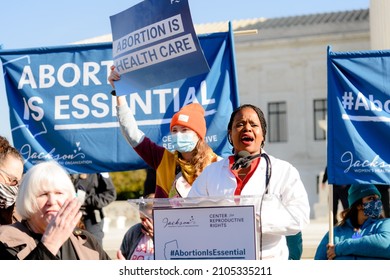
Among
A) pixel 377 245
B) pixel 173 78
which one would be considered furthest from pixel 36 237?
pixel 377 245

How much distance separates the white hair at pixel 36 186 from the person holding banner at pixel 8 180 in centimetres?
89

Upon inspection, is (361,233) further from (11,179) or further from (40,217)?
(40,217)

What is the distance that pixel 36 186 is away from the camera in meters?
3.64

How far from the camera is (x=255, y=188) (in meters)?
4.18

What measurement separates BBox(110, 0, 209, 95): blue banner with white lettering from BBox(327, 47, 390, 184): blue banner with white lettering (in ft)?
4.65

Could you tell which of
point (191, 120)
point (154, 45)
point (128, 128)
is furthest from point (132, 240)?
point (154, 45)

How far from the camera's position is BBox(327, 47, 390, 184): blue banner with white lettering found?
6520mm

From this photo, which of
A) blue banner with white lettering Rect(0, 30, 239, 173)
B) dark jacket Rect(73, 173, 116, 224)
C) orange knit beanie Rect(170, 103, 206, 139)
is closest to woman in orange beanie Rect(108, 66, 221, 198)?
orange knit beanie Rect(170, 103, 206, 139)

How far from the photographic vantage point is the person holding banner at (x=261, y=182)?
3.79m

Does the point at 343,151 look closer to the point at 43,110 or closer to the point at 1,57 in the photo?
the point at 43,110

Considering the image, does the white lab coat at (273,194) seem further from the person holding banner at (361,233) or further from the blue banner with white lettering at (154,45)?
the person holding banner at (361,233)

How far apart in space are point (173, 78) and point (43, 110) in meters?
1.85

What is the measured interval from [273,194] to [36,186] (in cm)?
96

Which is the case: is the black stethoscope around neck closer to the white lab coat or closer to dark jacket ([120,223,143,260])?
the white lab coat
